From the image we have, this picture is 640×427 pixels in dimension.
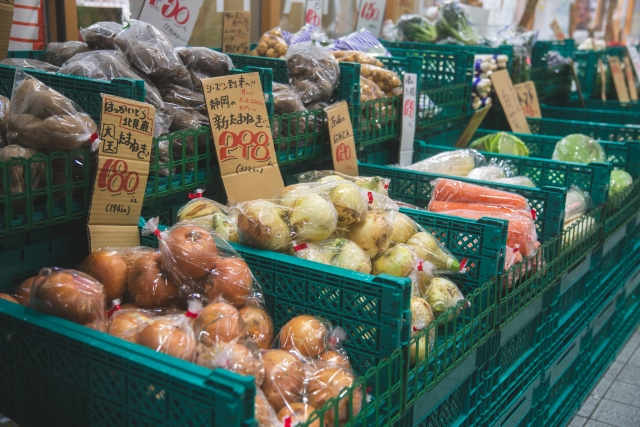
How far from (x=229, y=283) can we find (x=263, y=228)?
211 mm

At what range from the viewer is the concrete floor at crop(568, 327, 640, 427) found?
3113 millimetres

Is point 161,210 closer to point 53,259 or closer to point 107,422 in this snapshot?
point 53,259

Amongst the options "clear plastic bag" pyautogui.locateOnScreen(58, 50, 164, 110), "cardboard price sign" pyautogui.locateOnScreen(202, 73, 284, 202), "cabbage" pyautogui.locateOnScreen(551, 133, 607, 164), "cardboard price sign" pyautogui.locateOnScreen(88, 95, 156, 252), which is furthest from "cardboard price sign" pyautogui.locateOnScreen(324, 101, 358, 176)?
"cabbage" pyautogui.locateOnScreen(551, 133, 607, 164)

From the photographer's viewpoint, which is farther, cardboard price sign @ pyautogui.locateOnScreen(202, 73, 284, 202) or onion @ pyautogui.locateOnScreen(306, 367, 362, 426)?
cardboard price sign @ pyautogui.locateOnScreen(202, 73, 284, 202)

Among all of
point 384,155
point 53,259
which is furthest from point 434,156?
point 53,259

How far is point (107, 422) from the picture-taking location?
3.93ft

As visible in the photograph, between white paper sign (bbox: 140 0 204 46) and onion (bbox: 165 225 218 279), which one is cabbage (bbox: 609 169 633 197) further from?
onion (bbox: 165 225 218 279)

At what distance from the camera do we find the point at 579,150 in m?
3.27

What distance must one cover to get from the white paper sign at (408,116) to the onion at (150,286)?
154 cm

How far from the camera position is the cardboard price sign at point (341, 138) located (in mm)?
2291

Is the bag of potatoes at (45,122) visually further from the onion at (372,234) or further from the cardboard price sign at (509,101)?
the cardboard price sign at (509,101)

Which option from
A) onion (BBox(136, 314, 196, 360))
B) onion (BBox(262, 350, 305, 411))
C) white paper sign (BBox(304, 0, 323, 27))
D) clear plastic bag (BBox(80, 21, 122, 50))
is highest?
white paper sign (BBox(304, 0, 323, 27))

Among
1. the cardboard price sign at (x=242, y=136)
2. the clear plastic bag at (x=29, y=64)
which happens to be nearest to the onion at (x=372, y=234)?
the cardboard price sign at (x=242, y=136)

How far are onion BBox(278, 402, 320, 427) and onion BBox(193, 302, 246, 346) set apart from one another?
17 cm
